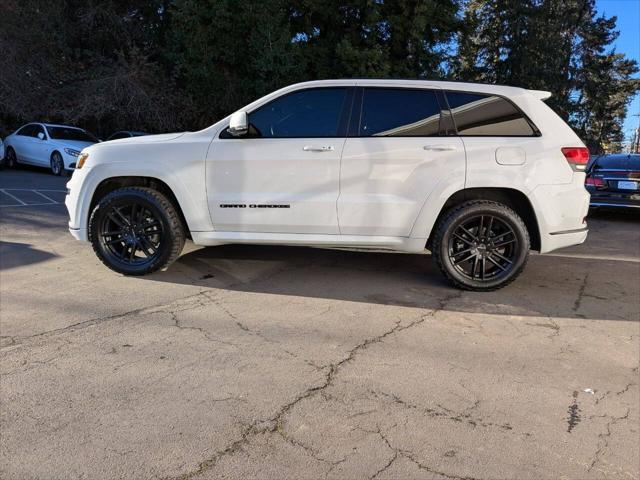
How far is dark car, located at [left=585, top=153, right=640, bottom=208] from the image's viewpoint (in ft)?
32.9

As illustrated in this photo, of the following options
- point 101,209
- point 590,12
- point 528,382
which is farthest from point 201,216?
point 590,12

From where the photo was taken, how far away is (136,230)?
5.27m

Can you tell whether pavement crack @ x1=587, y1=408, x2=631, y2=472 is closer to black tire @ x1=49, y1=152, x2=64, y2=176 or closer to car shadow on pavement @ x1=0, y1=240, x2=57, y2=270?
car shadow on pavement @ x1=0, y1=240, x2=57, y2=270

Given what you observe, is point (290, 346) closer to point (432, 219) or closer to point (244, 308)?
point (244, 308)

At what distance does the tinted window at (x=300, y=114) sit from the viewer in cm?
505

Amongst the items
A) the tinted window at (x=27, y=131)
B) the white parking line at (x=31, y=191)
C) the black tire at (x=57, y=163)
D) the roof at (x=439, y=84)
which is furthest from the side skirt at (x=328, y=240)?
the tinted window at (x=27, y=131)

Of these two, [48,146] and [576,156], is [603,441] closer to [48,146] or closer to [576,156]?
[576,156]

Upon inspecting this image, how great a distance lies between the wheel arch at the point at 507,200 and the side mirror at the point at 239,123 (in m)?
2.01

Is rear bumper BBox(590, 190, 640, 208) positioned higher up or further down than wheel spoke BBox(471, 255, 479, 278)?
higher up

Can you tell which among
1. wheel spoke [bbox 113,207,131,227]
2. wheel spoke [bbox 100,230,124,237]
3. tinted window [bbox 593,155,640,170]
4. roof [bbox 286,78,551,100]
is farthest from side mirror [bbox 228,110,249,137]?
tinted window [bbox 593,155,640,170]

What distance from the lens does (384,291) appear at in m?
5.12

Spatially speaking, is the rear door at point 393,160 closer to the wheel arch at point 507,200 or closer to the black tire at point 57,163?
the wheel arch at point 507,200

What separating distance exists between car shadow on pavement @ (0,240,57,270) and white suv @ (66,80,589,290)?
4.12 ft

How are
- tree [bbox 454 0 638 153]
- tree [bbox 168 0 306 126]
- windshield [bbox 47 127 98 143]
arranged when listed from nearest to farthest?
windshield [bbox 47 127 98 143]
tree [bbox 168 0 306 126]
tree [bbox 454 0 638 153]
